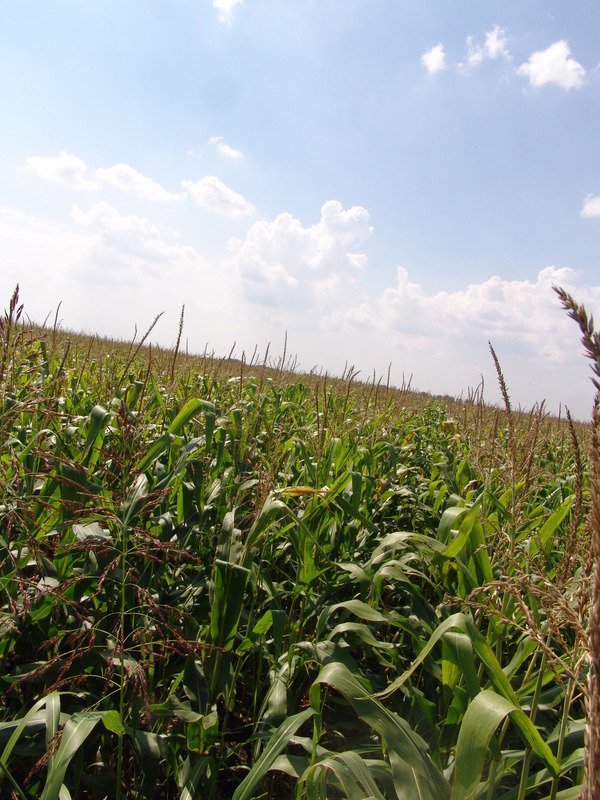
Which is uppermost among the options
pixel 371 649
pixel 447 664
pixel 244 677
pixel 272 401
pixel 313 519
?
pixel 272 401

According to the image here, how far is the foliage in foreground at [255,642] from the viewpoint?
1.05m

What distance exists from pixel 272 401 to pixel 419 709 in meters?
4.53

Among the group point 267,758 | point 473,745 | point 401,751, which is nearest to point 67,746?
point 267,758

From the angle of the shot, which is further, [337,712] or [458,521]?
[458,521]

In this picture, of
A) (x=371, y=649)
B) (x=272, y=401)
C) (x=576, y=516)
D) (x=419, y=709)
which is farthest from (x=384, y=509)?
(x=272, y=401)

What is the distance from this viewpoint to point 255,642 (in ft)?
6.21

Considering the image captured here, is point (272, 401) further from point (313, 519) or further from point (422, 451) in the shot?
point (313, 519)

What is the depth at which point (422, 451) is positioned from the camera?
5246 mm

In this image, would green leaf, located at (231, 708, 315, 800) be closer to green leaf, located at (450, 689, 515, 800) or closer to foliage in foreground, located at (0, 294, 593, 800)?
foliage in foreground, located at (0, 294, 593, 800)

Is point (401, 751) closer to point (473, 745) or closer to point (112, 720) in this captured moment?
point (473, 745)

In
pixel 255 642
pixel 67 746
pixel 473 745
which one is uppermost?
pixel 473 745

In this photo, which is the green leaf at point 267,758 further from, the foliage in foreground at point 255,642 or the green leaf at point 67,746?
the green leaf at point 67,746

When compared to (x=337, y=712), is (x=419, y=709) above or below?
above

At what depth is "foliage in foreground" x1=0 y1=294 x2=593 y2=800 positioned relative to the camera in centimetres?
105
